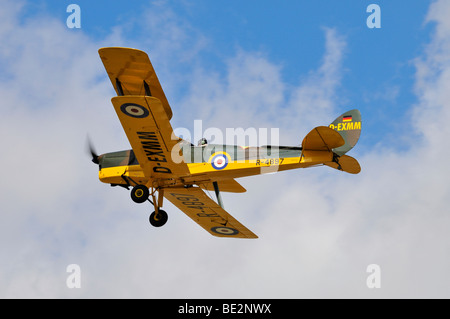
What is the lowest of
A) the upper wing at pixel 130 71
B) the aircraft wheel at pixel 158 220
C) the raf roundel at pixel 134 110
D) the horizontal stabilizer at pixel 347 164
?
the aircraft wheel at pixel 158 220

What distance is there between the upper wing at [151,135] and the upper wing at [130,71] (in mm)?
812

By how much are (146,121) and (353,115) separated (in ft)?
16.6

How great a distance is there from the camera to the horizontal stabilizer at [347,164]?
17.1m

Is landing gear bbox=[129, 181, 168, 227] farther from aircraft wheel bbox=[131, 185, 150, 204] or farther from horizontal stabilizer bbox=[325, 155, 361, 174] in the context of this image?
horizontal stabilizer bbox=[325, 155, 361, 174]

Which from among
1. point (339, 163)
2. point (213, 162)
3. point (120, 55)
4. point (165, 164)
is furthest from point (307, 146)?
point (120, 55)

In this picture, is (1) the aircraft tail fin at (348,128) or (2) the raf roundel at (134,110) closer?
(2) the raf roundel at (134,110)

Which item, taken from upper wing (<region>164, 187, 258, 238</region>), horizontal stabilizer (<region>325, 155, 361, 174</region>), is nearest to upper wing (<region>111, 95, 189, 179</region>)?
upper wing (<region>164, 187, 258, 238</region>)

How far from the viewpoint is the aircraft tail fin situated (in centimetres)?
1734

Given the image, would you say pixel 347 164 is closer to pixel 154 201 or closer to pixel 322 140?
pixel 322 140

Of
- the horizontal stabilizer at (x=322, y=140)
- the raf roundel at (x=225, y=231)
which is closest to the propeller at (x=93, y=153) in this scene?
the raf roundel at (x=225, y=231)

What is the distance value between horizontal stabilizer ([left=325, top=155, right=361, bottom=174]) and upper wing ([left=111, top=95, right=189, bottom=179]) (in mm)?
3655

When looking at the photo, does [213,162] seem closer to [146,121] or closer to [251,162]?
[251,162]

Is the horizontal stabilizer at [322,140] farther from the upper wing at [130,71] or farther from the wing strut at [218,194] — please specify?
the upper wing at [130,71]
